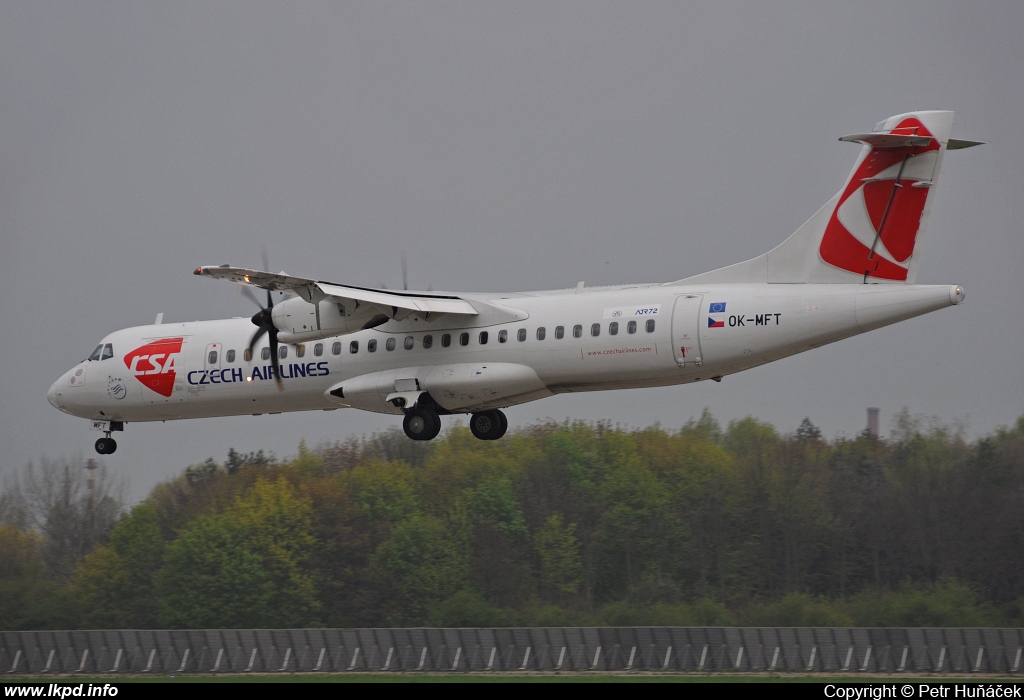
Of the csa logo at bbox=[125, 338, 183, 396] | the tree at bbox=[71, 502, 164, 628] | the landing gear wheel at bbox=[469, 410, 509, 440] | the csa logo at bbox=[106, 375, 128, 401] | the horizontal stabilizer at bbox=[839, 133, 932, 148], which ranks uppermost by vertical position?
the horizontal stabilizer at bbox=[839, 133, 932, 148]

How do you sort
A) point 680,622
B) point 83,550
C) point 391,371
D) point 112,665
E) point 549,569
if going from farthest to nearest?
1. point 83,550
2. point 549,569
3. point 680,622
4. point 112,665
5. point 391,371

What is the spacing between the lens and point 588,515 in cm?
5944

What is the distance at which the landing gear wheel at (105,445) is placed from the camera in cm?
3574

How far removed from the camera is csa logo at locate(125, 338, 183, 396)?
3434cm

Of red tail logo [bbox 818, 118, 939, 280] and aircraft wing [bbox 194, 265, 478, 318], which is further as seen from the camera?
aircraft wing [bbox 194, 265, 478, 318]

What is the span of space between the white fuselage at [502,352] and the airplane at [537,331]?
4 cm

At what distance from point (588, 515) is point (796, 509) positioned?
9157 millimetres

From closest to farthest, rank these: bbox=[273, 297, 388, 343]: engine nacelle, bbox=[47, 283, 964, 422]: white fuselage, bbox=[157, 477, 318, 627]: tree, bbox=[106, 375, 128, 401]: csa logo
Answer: bbox=[47, 283, 964, 422]: white fuselage → bbox=[273, 297, 388, 343]: engine nacelle → bbox=[106, 375, 128, 401]: csa logo → bbox=[157, 477, 318, 627]: tree

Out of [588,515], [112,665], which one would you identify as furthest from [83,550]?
[588,515]

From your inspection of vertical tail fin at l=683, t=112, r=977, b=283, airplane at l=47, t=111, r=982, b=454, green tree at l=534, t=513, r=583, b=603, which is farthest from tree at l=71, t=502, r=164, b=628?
vertical tail fin at l=683, t=112, r=977, b=283

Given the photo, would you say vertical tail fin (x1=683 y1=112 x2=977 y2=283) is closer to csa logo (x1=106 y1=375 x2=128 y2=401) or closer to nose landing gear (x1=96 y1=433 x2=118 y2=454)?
csa logo (x1=106 y1=375 x2=128 y2=401)

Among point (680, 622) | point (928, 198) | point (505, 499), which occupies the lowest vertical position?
point (680, 622)

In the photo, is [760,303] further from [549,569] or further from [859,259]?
[549,569]
